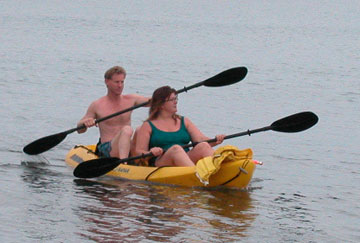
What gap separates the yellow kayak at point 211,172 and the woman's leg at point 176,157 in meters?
0.10

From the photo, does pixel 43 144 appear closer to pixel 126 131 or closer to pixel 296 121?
pixel 126 131

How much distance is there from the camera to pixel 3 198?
9570 millimetres

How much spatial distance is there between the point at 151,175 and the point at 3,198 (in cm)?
185

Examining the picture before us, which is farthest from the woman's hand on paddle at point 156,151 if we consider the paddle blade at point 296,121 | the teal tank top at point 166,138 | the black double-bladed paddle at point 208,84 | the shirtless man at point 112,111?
the black double-bladed paddle at point 208,84

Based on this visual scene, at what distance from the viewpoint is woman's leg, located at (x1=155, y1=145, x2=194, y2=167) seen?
1022 cm

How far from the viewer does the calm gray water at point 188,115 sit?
873cm

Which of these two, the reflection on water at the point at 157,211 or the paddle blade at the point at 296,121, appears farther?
the paddle blade at the point at 296,121

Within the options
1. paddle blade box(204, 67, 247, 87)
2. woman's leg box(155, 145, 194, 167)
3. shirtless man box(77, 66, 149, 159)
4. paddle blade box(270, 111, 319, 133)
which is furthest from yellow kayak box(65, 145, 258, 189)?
paddle blade box(204, 67, 247, 87)

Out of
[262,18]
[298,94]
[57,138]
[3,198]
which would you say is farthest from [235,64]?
[262,18]

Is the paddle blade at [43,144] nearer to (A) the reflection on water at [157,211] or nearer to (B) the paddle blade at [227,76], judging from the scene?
(A) the reflection on water at [157,211]

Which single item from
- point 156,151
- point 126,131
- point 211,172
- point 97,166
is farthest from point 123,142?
point 211,172

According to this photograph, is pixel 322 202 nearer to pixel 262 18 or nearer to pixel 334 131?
pixel 334 131

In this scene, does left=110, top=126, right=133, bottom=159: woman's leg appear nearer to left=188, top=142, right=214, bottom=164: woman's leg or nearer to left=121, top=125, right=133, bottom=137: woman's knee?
left=121, top=125, right=133, bottom=137: woman's knee

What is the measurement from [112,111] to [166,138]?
116 cm
